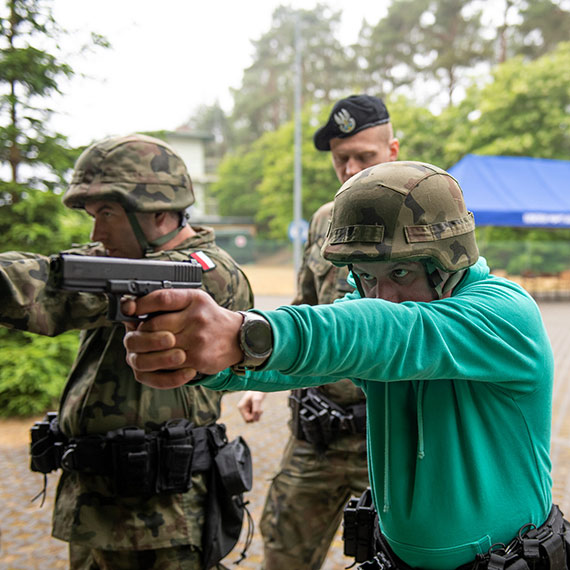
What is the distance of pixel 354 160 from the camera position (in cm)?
314

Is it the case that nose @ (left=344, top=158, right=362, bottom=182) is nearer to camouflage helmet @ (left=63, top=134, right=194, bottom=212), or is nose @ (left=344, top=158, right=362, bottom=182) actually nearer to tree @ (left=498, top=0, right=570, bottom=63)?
camouflage helmet @ (left=63, top=134, right=194, bottom=212)

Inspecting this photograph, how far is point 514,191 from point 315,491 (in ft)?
46.1

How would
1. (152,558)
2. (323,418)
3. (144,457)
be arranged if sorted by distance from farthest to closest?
(323,418), (152,558), (144,457)

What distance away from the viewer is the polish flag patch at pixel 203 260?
2.44m

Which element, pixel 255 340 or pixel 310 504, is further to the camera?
pixel 310 504

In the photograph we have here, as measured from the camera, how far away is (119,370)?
2365 mm

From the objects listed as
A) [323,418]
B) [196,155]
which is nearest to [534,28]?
[196,155]

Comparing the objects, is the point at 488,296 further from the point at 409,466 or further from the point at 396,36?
the point at 396,36

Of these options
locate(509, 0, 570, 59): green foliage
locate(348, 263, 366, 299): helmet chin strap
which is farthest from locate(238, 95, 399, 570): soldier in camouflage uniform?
locate(509, 0, 570, 59): green foliage

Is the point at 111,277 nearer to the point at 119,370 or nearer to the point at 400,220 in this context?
the point at 400,220

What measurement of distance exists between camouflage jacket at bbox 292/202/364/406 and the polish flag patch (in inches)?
26.9

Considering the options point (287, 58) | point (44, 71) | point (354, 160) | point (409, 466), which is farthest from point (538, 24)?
point (409, 466)

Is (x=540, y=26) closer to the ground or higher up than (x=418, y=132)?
higher up

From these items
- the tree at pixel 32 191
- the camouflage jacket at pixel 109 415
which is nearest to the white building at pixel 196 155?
the tree at pixel 32 191
